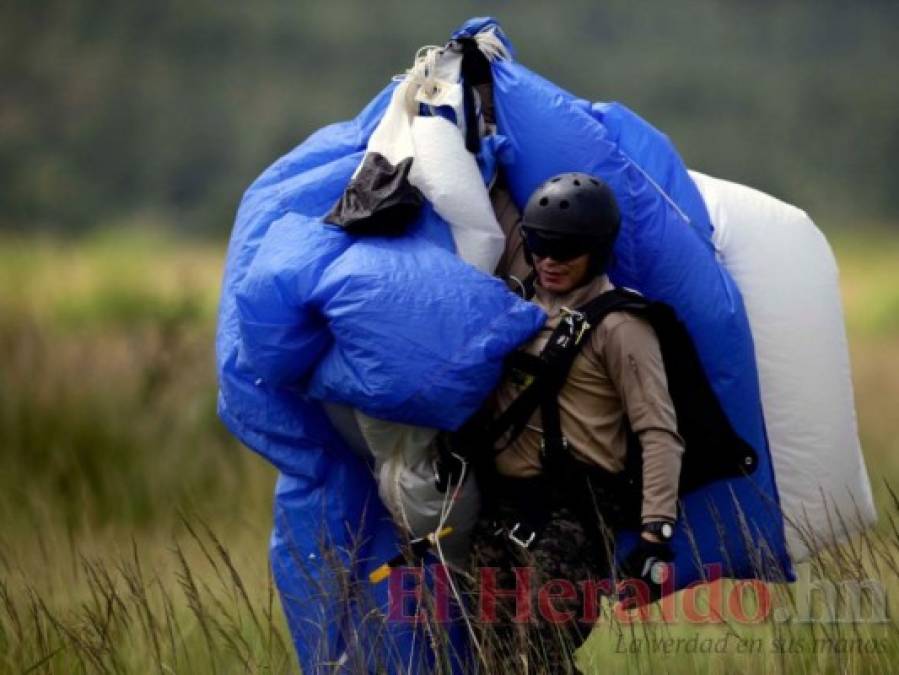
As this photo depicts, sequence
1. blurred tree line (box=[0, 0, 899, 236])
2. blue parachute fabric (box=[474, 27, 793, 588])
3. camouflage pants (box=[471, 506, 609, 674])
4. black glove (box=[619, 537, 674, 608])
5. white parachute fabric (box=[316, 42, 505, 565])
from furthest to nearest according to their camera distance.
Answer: blurred tree line (box=[0, 0, 899, 236]) < blue parachute fabric (box=[474, 27, 793, 588]) < white parachute fabric (box=[316, 42, 505, 565]) < camouflage pants (box=[471, 506, 609, 674]) < black glove (box=[619, 537, 674, 608])

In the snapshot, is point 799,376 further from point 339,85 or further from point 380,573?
point 339,85

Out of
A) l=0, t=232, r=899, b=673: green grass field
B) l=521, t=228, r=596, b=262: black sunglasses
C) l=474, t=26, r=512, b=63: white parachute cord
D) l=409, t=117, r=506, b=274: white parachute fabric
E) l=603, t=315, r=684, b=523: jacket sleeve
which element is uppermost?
l=474, t=26, r=512, b=63: white parachute cord

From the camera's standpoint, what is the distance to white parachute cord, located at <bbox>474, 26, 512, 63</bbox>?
14.4 feet

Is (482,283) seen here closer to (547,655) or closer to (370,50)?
(547,655)

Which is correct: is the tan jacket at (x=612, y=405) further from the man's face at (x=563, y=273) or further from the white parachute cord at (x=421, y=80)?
the white parachute cord at (x=421, y=80)

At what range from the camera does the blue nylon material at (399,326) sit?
12.7 ft

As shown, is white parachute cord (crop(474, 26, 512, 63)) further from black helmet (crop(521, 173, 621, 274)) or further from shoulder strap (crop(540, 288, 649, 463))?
shoulder strap (crop(540, 288, 649, 463))

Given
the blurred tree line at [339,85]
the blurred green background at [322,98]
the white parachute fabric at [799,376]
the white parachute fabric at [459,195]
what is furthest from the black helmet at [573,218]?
the blurred tree line at [339,85]

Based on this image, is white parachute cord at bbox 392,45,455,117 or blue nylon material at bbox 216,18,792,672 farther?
white parachute cord at bbox 392,45,455,117

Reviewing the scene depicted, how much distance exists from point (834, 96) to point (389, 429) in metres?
33.1

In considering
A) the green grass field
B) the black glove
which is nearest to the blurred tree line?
the green grass field

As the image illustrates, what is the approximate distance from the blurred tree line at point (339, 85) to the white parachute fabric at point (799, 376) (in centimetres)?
2563

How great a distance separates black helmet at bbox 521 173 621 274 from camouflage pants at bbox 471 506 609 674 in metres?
0.62

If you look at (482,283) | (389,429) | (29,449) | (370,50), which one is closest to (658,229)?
(482,283)
